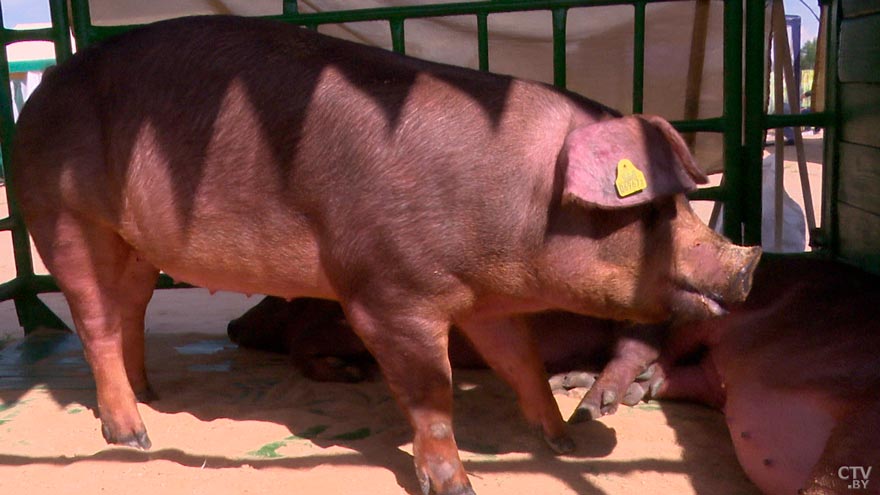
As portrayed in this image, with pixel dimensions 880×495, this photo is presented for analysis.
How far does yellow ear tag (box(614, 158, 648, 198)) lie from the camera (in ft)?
9.03

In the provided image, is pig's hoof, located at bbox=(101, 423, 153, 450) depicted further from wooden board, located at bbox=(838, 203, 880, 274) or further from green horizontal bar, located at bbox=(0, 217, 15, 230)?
wooden board, located at bbox=(838, 203, 880, 274)

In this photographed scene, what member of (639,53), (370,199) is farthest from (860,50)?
(370,199)

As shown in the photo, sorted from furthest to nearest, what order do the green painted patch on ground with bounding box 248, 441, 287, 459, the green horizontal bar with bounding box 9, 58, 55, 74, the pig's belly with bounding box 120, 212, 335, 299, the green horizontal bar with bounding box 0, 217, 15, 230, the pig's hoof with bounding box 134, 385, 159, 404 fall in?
the green horizontal bar with bounding box 9, 58, 55, 74, the green horizontal bar with bounding box 0, 217, 15, 230, the pig's hoof with bounding box 134, 385, 159, 404, the green painted patch on ground with bounding box 248, 441, 287, 459, the pig's belly with bounding box 120, 212, 335, 299

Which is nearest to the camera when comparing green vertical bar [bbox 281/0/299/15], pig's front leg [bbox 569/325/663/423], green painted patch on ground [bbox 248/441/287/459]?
green painted patch on ground [bbox 248/441/287/459]

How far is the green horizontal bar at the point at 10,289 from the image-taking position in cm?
494

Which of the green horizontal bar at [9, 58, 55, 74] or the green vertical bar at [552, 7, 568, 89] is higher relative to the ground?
the green vertical bar at [552, 7, 568, 89]

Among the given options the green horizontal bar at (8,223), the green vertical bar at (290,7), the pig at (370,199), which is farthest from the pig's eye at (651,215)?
the green horizontal bar at (8,223)

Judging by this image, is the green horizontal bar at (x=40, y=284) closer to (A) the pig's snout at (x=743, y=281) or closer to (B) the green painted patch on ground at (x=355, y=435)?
(B) the green painted patch on ground at (x=355, y=435)

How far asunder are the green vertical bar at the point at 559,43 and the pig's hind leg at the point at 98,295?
203 cm

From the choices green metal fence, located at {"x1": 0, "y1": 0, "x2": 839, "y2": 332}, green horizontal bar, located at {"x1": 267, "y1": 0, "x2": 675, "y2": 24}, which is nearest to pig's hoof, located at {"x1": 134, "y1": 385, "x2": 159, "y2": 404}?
green metal fence, located at {"x1": 0, "y1": 0, "x2": 839, "y2": 332}

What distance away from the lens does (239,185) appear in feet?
10.8

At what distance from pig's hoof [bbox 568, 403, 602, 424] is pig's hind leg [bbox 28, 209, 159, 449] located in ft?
4.96

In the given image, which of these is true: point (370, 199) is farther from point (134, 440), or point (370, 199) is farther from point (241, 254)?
point (134, 440)

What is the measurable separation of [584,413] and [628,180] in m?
1.18
